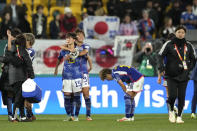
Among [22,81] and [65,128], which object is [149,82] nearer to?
[22,81]

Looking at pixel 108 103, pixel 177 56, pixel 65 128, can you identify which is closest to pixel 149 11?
pixel 108 103

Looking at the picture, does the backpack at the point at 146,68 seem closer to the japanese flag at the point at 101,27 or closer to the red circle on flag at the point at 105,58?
the red circle on flag at the point at 105,58

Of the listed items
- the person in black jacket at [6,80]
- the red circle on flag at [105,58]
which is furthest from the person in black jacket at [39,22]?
the person in black jacket at [6,80]

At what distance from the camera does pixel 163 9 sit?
26.0 meters

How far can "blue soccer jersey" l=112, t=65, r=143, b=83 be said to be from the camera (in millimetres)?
13947

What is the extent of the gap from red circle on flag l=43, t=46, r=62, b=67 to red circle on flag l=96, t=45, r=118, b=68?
4.61 feet

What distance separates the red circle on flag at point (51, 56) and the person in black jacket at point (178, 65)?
22.8 feet

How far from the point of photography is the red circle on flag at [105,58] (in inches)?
796

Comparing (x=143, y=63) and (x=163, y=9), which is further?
(x=163, y=9)

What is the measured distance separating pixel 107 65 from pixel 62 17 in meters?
3.57

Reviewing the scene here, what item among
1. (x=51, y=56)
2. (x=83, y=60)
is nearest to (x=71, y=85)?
(x=83, y=60)

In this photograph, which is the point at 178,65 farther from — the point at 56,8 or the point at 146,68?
the point at 56,8

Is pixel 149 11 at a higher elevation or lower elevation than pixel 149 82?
higher

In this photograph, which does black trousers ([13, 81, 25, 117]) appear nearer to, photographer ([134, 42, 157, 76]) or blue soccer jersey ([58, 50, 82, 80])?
blue soccer jersey ([58, 50, 82, 80])
